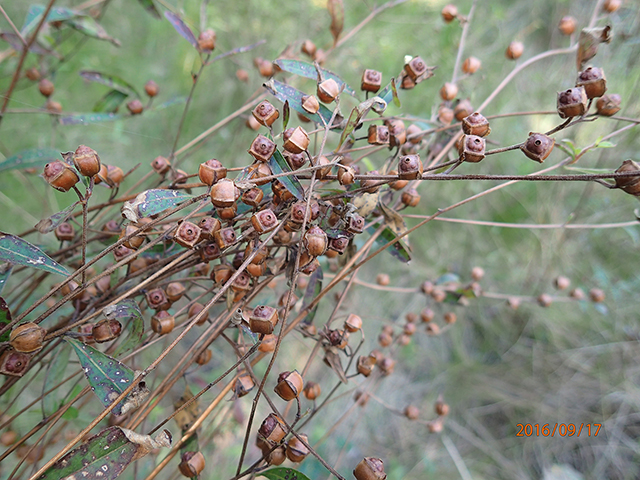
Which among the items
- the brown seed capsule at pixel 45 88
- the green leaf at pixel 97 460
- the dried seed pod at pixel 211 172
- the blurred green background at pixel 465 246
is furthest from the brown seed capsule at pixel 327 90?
the blurred green background at pixel 465 246

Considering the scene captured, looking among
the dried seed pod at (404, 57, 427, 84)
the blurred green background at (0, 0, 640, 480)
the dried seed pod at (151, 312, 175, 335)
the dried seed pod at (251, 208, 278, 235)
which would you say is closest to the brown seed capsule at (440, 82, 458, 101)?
the dried seed pod at (404, 57, 427, 84)

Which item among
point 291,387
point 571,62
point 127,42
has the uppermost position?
point 127,42

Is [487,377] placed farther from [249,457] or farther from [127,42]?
[127,42]

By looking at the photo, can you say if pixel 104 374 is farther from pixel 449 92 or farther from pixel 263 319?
pixel 449 92

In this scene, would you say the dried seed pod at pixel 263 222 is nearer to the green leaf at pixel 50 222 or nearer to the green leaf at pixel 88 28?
the green leaf at pixel 50 222

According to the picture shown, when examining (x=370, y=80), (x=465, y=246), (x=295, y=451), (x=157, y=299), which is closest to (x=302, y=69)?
(x=370, y=80)

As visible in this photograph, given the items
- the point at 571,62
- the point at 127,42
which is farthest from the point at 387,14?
the point at 127,42
